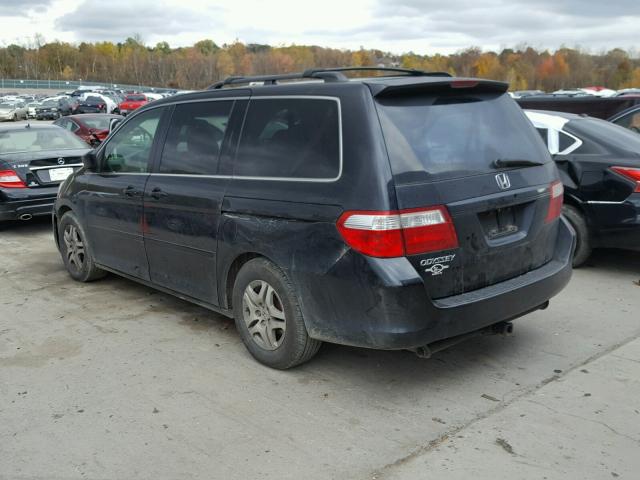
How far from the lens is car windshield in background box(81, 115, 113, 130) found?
56.6 feet

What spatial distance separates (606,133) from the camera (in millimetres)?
6793

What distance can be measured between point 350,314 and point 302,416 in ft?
2.10

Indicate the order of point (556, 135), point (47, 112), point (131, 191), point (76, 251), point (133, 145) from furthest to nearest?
point (47, 112) < point (556, 135) < point (76, 251) < point (133, 145) < point (131, 191)

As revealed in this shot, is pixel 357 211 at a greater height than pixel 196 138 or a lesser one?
lesser

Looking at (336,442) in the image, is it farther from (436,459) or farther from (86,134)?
(86,134)

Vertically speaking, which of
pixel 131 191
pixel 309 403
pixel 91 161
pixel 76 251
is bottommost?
pixel 309 403

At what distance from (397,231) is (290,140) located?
995 millimetres

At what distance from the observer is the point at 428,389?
4.00 m

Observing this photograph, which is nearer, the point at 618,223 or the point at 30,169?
the point at 618,223

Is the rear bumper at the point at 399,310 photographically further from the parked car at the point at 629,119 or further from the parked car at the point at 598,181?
the parked car at the point at 629,119

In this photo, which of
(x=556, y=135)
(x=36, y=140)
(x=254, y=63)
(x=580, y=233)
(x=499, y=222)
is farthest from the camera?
(x=254, y=63)

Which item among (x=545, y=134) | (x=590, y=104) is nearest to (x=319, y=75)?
(x=545, y=134)

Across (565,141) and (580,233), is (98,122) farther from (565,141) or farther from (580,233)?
(580,233)

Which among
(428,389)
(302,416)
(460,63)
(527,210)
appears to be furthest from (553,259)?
(460,63)
